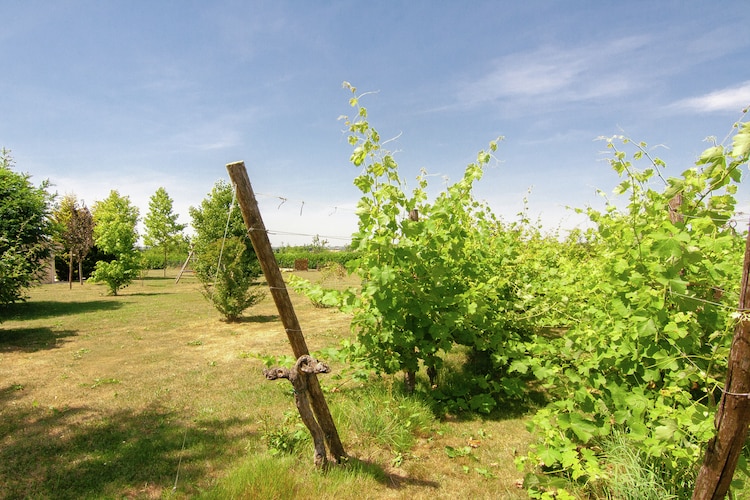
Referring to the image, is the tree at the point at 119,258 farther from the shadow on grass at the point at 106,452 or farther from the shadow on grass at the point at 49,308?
the shadow on grass at the point at 106,452

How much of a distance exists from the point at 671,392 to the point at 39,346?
11.6 metres

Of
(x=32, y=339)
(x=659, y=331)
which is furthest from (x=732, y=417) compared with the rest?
(x=32, y=339)

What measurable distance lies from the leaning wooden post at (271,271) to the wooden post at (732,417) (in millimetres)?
2623

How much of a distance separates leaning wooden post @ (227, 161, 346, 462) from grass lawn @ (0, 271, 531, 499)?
1.76ft

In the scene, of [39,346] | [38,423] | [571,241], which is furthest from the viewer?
[39,346]

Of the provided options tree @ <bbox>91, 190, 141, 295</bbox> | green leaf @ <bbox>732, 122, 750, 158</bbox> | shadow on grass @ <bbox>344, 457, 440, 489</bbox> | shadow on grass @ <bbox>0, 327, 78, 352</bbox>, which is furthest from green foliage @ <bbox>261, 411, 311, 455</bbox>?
tree @ <bbox>91, 190, 141, 295</bbox>

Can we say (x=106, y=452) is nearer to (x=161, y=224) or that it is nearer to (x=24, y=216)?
(x=24, y=216)

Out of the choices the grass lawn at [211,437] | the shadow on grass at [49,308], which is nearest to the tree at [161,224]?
the shadow on grass at [49,308]

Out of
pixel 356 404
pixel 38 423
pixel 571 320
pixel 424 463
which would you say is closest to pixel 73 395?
pixel 38 423

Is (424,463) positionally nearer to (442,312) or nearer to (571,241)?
(442,312)

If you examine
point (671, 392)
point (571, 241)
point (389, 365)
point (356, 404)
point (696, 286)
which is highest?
point (571, 241)

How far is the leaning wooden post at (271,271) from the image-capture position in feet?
10.1

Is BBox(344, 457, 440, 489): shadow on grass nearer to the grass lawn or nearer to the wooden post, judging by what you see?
the grass lawn

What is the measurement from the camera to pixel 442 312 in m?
4.56
